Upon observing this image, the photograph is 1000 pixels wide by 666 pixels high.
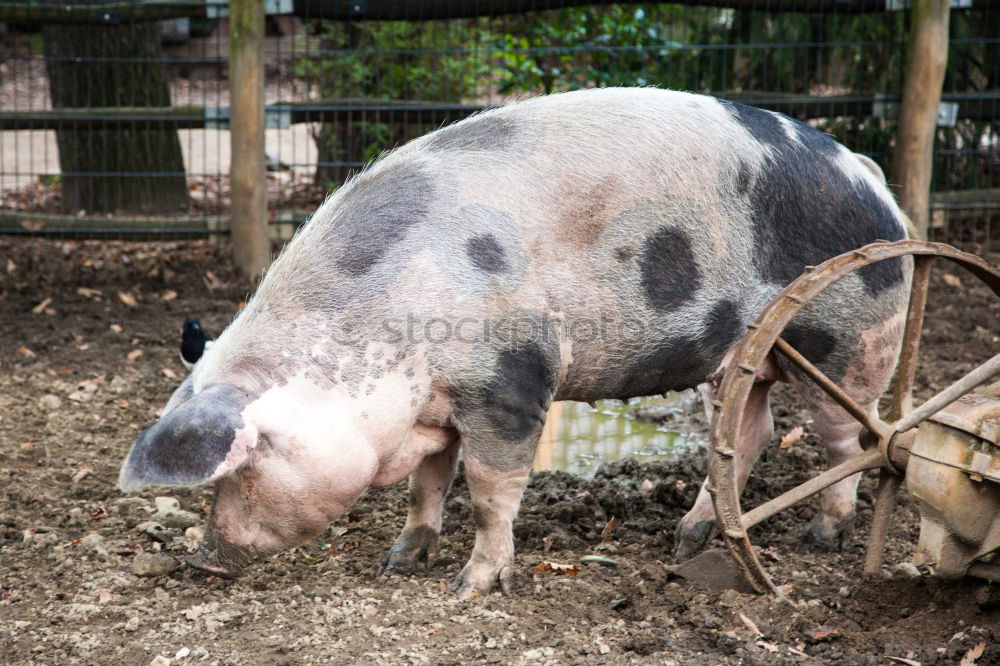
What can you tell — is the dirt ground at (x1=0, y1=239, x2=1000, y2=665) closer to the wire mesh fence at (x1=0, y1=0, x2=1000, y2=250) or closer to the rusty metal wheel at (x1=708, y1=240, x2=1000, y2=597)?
the rusty metal wheel at (x1=708, y1=240, x2=1000, y2=597)

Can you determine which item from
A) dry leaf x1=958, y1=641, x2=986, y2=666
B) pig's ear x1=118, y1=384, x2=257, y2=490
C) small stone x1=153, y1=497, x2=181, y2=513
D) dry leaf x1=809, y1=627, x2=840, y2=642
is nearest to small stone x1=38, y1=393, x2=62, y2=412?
small stone x1=153, y1=497, x2=181, y2=513

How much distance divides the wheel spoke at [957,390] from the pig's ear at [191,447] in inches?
72.2

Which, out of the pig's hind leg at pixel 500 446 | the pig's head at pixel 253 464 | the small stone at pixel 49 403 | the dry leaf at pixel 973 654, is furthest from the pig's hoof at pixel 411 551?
the small stone at pixel 49 403

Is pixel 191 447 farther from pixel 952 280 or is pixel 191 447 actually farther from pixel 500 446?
pixel 952 280

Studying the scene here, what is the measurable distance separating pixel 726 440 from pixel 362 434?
101 cm

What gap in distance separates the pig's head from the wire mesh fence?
4220 millimetres

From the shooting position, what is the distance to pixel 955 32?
333 inches

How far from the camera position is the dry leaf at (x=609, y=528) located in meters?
3.93

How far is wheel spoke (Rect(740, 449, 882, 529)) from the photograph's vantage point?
10.2ft

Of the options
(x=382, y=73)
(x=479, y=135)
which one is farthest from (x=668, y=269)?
(x=382, y=73)

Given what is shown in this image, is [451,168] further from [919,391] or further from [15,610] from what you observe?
[919,391]

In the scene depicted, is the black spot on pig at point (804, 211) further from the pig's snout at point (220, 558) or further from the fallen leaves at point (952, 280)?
the fallen leaves at point (952, 280)

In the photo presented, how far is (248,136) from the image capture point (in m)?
6.78

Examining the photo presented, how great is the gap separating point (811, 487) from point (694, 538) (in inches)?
28.0
